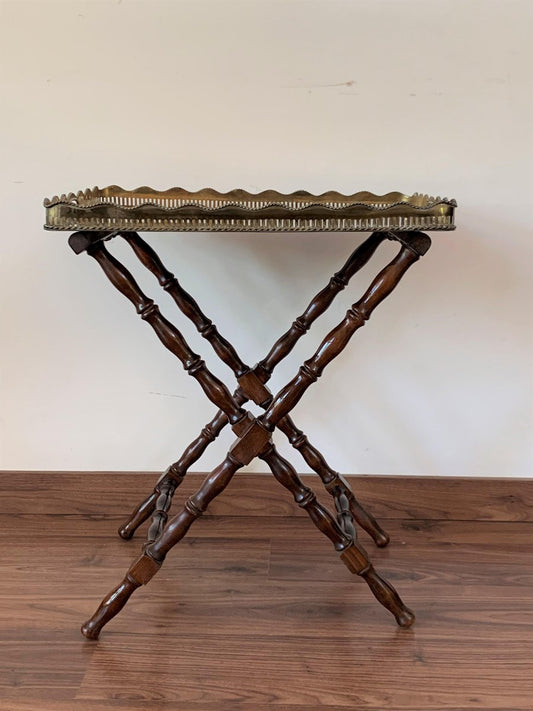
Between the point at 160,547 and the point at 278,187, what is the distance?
0.82 metres

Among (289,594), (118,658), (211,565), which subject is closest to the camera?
(118,658)

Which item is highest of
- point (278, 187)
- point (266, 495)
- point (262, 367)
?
point (278, 187)

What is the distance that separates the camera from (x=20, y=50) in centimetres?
153

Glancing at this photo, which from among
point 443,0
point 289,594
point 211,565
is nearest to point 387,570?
point 289,594

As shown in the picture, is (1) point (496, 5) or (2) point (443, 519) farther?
(2) point (443, 519)

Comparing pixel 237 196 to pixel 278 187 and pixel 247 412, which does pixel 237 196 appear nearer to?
pixel 278 187

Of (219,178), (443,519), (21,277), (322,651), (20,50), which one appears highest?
(20,50)

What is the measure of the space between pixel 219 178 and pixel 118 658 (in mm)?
999

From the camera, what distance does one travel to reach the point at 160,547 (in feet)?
4.11

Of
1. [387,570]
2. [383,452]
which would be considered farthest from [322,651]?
[383,452]

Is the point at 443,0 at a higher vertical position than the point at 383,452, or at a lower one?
higher

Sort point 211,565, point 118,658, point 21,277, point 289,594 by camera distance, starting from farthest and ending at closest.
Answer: point 21,277
point 211,565
point 289,594
point 118,658

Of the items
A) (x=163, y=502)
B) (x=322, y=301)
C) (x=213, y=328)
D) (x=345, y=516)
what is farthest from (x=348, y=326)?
(x=163, y=502)

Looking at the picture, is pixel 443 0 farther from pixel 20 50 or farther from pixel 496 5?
pixel 20 50
